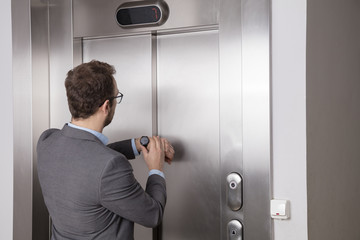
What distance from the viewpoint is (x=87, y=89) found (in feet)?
5.13

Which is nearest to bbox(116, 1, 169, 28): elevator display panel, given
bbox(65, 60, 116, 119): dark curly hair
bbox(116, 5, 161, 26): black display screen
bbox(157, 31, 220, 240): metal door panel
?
bbox(116, 5, 161, 26): black display screen

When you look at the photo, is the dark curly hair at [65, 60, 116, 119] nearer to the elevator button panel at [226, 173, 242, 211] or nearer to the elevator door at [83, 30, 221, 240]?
the elevator door at [83, 30, 221, 240]

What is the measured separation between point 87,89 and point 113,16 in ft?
2.68

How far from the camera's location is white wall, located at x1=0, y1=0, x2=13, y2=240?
243 cm

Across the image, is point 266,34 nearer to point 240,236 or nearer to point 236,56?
point 236,56

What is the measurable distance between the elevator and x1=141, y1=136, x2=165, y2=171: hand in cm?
33

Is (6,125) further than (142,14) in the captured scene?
Yes

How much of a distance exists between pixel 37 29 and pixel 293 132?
1568mm

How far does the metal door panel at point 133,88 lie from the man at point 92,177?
58 cm

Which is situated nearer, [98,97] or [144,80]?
[98,97]

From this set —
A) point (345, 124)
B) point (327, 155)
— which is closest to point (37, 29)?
point (327, 155)

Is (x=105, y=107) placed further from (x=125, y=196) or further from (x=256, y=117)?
(x=256, y=117)

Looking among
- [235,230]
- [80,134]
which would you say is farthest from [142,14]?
[235,230]

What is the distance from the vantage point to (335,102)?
2.36 m
